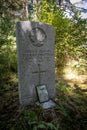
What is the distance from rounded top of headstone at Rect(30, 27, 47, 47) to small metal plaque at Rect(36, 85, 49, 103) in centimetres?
90

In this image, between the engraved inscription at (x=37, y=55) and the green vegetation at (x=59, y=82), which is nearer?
the green vegetation at (x=59, y=82)

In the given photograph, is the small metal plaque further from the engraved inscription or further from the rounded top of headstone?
the rounded top of headstone

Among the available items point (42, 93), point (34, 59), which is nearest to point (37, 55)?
point (34, 59)

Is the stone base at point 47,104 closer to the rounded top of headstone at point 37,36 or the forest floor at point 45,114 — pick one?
the forest floor at point 45,114

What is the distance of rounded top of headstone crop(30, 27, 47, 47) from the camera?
3.49 metres

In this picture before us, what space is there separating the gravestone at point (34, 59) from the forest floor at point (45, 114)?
281mm

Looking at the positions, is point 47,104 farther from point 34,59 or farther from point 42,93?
point 34,59

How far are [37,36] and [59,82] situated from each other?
2.17 metres

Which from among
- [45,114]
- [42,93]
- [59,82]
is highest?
[42,93]

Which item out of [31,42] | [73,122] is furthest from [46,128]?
[31,42]

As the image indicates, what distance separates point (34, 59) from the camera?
11.8ft

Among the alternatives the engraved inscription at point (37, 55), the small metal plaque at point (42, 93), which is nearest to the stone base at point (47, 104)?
the small metal plaque at point (42, 93)

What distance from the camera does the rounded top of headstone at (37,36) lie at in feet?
11.5

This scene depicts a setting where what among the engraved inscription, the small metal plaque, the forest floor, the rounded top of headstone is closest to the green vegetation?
the forest floor
